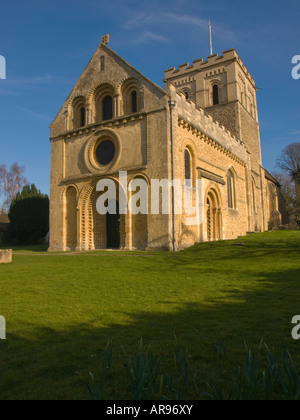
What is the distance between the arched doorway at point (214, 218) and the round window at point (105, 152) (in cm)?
698

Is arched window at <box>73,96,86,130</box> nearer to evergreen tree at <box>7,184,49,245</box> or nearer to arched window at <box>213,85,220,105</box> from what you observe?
evergreen tree at <box>7,184,49,245</box>

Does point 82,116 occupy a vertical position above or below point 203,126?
above

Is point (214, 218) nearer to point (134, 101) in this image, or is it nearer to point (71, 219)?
point (134, 101)

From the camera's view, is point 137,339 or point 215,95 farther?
point 215,95

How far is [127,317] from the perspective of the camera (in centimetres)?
459

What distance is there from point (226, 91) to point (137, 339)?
1159 inches

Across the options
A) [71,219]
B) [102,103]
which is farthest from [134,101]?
[71,219]

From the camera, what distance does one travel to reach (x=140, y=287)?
6.98 m

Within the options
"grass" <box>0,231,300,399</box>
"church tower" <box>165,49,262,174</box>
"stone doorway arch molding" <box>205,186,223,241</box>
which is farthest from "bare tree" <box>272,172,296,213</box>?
"grass" <box>0,231,300,399</box>

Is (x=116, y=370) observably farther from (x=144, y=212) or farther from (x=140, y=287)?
(x=144, y=212)

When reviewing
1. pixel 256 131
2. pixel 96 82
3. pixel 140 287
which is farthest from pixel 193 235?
pixel 256 131

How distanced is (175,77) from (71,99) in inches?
638

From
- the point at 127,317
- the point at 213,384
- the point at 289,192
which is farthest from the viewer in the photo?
the point at 289,192

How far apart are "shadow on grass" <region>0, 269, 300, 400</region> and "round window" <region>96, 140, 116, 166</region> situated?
547 inches
